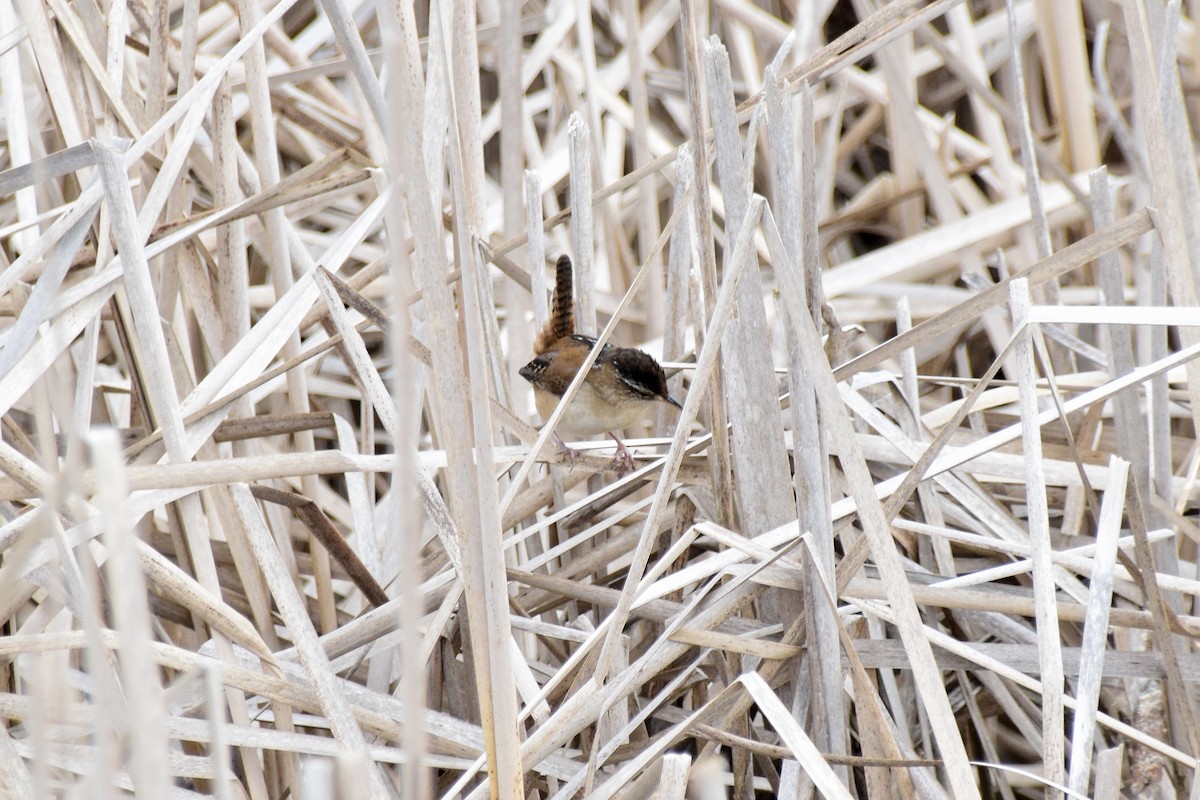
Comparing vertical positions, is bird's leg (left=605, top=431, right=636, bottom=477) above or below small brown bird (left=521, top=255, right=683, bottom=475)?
below

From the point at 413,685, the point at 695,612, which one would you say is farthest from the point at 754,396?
the point at 413,685

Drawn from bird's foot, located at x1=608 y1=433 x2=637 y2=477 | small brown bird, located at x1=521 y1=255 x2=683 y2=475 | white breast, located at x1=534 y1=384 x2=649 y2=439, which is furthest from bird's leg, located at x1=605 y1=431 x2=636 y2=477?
white breast, located at x1=534 y1=384 x2=649 y2=439

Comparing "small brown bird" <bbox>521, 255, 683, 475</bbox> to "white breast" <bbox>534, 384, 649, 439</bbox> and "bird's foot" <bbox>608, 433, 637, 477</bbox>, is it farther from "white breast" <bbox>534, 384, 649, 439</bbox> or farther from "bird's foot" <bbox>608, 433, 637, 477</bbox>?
"bird's foot" <bbox>608, 433, 637, 477</bbox>

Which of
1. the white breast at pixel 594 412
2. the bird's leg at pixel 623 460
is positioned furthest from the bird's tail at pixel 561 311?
the bird's leg at pixel 623 460

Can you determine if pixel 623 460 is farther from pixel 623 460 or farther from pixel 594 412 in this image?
pixel 594 412

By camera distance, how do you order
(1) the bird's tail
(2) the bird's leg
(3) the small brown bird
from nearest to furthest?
(2) the bird's leg < (3) the small brown bird < (1) the bird's tail

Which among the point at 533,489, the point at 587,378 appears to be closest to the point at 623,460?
the point at 533,489

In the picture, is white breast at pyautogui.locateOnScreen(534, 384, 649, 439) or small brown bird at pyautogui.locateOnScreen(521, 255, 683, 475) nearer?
small brown bird at pyautogui.locateOnScreen(521, 255, 683, 475)
